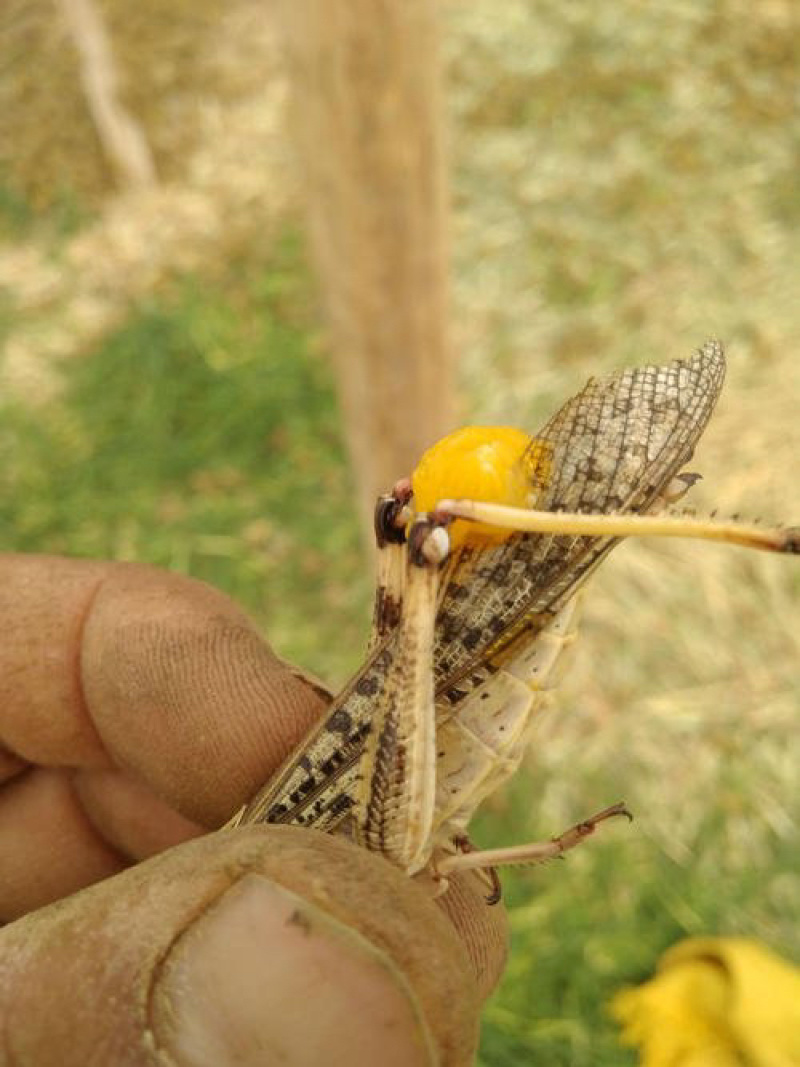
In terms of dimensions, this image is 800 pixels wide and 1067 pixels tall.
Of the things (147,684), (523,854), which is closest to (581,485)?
(523,854)

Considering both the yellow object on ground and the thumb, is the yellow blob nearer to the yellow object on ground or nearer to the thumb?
the thumb

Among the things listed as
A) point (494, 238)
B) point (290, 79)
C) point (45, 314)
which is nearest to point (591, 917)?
point (290, 79)

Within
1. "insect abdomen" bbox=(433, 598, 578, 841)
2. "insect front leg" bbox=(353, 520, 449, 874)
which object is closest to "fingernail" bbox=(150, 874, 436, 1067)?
"insect front leg" bbox=(353, 520, 449, 874)

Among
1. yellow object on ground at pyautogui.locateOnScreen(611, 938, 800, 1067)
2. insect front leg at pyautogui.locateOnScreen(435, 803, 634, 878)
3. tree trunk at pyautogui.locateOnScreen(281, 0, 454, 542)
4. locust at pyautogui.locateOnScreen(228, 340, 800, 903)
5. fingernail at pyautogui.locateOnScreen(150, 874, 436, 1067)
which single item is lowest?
yellow object on ground at pyautogui.locateOnScreen(611, 938, 800, 1067)

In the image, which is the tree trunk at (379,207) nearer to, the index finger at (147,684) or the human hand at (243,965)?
the index finger at (147,684)

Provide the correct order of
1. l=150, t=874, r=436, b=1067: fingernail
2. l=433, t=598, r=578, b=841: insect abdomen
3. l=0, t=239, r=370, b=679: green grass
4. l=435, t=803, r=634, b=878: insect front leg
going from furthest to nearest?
l=0, t=239, r=370, b=679: green grass < l=435, t=803, r=634, b=878: insect front leg < l=433, t=598, r=578, b=841: insect abdomen < l=150, t=874, r=436, b=1067: fingernail

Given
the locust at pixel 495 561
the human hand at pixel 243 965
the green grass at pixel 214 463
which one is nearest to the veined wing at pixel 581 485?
the locust at pixel 495 561
